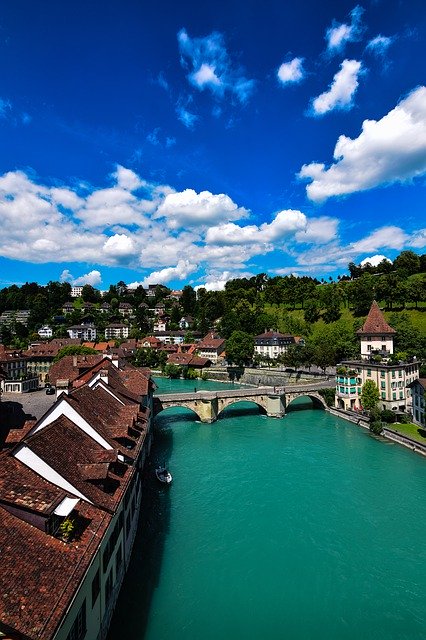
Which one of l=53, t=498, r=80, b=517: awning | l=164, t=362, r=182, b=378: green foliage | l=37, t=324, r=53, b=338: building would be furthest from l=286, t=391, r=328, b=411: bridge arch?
l=37, t=324, r=53, b=338: building

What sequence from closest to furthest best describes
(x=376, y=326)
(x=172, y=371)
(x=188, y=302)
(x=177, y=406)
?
(x=177, y=406) → (x=376, y=326) → (x=172, y=371) → (x=188, y=302)

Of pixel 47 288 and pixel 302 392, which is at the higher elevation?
Answer: pixel 47 288

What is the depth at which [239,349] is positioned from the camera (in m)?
98.4

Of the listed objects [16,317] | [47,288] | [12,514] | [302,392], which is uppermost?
[47,288]

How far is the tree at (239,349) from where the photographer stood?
98375 mm

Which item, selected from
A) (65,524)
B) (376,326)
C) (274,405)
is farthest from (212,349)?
(65,524)

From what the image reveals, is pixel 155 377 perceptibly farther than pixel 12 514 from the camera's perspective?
Yes

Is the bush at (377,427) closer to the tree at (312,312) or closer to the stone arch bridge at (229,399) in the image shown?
the stone arch bridge at (229,399)

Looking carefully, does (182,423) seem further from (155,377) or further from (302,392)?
(155,377)

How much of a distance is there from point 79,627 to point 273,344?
328 feet

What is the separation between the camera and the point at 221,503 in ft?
96.1

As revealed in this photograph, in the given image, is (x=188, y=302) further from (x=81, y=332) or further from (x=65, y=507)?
→ (x=65, y=507)

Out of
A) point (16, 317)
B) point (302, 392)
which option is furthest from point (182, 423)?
point (16, 317)

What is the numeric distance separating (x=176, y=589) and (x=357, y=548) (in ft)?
37.6
